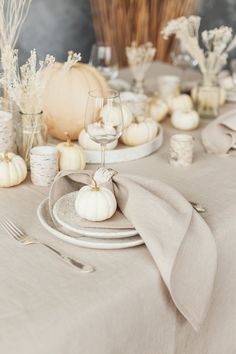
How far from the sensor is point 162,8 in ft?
10.2

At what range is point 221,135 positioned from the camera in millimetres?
1557

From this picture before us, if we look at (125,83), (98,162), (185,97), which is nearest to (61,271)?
(98,162)

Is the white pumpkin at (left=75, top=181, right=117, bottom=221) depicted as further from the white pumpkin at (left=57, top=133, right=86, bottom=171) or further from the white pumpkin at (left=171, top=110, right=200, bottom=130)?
the white pumpkin at (left=171, top=110, right=200, bottom=130)

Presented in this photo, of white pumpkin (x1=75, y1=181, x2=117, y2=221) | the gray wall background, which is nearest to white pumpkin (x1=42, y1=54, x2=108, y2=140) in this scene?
white pumpkin (x1=75, y1=181, x2=117, y2=221)

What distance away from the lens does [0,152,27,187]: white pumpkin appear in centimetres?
125

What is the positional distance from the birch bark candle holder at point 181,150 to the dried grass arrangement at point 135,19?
1.81m

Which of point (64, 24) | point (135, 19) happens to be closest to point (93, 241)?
point (64, 24)

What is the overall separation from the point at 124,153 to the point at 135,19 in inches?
73.1

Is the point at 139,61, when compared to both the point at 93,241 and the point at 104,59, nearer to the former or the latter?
the point at 104,59

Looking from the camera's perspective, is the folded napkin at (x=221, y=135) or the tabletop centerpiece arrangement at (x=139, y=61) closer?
the folded napkin at (x=221, y=135)

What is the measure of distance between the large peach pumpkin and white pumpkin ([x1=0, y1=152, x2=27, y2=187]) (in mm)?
278

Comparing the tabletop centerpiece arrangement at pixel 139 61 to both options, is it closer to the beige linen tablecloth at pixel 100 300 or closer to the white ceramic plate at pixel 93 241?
the beige linen tablecloth at pixel 100 300

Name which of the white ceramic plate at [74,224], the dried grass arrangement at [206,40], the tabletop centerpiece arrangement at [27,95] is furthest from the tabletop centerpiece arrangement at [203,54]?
the white ceramic plate at [74,224]

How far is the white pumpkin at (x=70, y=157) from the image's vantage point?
4.35ft
